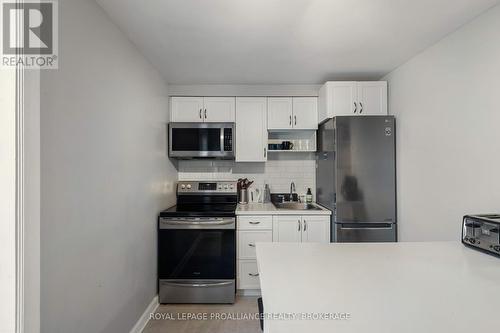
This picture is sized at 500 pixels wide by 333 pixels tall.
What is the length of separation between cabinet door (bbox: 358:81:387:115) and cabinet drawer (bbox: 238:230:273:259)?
68.7 inches

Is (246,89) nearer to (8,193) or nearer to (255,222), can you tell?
(255,222)

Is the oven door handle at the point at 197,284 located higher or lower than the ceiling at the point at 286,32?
lower

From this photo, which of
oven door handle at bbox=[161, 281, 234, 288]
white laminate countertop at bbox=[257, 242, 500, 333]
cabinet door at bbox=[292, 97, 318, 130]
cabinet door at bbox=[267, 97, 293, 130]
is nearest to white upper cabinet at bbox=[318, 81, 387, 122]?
cabinet door at bbox=[292, 97, 318, 130]

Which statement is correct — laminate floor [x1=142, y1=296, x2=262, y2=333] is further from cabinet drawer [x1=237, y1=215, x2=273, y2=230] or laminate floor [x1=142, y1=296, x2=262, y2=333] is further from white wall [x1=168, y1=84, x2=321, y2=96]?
white wall [x1=168, y1=84, x2=321, y2=96]

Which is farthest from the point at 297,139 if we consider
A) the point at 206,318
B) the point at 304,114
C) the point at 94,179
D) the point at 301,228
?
the point at 94,179

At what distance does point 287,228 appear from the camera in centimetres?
264

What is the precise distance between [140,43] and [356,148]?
2.20 metres

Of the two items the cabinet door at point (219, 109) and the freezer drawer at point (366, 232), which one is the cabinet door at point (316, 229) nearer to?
the freezer drawer at point (366, 232)

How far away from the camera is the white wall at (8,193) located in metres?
0.94

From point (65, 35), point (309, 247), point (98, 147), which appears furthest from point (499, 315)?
point (65, 35)

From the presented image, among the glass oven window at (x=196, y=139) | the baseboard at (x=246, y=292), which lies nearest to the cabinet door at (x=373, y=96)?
the glass oven window at (x=196, y=139)

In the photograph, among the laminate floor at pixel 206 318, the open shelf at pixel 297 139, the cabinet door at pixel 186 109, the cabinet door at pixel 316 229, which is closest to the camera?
the laminate floor at pixel 206 318

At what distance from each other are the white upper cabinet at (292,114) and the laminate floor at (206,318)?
2.05 meters

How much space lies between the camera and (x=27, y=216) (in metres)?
0.97
